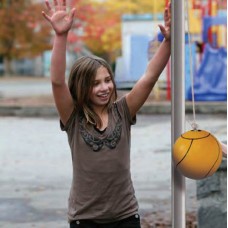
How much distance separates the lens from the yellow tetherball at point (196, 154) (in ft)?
8.72

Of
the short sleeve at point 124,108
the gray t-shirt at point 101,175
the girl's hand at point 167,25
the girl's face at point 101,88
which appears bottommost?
the gray t-shirt at point 101,175

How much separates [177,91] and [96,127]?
0.36 metres

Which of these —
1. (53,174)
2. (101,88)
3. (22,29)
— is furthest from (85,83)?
(22,29)

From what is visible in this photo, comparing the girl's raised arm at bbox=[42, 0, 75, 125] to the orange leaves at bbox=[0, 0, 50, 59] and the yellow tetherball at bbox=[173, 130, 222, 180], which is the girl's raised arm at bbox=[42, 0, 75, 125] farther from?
the orange leaves at bbox=[0, 0, 50, 59]

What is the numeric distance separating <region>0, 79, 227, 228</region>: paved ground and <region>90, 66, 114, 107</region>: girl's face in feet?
10.6

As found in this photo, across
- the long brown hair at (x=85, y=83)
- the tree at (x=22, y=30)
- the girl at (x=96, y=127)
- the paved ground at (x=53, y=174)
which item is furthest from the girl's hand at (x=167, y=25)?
the tree at (x=22, y=30)

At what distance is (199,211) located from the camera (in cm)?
494

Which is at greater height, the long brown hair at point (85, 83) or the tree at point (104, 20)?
the long brown hair at point (85, 83)

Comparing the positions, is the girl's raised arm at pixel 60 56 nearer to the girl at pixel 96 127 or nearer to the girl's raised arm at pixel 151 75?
the girl at pixel 96 127

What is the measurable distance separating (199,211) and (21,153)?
235 inches

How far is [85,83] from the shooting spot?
2.83 m

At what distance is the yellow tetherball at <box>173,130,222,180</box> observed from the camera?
2.66 metres

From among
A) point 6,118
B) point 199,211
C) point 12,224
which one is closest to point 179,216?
point 199,211

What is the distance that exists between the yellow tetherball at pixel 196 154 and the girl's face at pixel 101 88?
1.14 feet
